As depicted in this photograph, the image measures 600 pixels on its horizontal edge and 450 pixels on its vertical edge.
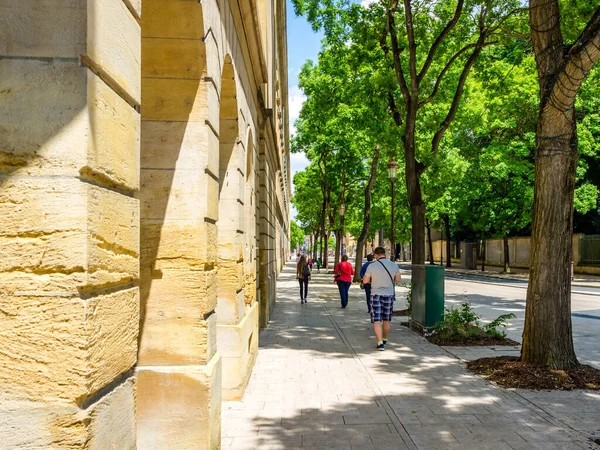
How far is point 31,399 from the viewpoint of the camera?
2072mm

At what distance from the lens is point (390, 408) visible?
621 cm

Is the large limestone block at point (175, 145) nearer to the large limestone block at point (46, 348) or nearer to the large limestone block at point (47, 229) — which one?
the large limestone block at point (47, 229)

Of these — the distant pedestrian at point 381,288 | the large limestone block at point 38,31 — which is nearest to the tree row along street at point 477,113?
the distant pedestrian at point 381,288

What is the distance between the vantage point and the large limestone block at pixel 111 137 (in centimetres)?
219

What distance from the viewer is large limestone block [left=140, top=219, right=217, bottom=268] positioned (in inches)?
174

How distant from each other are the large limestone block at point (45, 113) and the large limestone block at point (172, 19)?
86.8 inches

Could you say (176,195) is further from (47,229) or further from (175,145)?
(47,229)

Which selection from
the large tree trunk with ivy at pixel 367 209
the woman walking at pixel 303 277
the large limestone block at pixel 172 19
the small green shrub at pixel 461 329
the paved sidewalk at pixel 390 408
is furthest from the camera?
the large tree trunk with ivy at pixel 367 209

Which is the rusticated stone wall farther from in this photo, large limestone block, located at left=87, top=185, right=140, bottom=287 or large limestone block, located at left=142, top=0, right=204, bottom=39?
large limestone block, located at left=142, top=0, right=204, bottom=39

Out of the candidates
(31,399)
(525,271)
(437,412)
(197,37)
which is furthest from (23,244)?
(525,271)

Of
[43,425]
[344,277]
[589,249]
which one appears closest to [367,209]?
[344,277]

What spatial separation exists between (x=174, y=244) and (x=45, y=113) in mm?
2375

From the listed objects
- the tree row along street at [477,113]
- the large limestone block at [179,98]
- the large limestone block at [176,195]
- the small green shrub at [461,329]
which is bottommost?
the small green shrub at [461,329]

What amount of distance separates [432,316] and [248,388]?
5.39m
